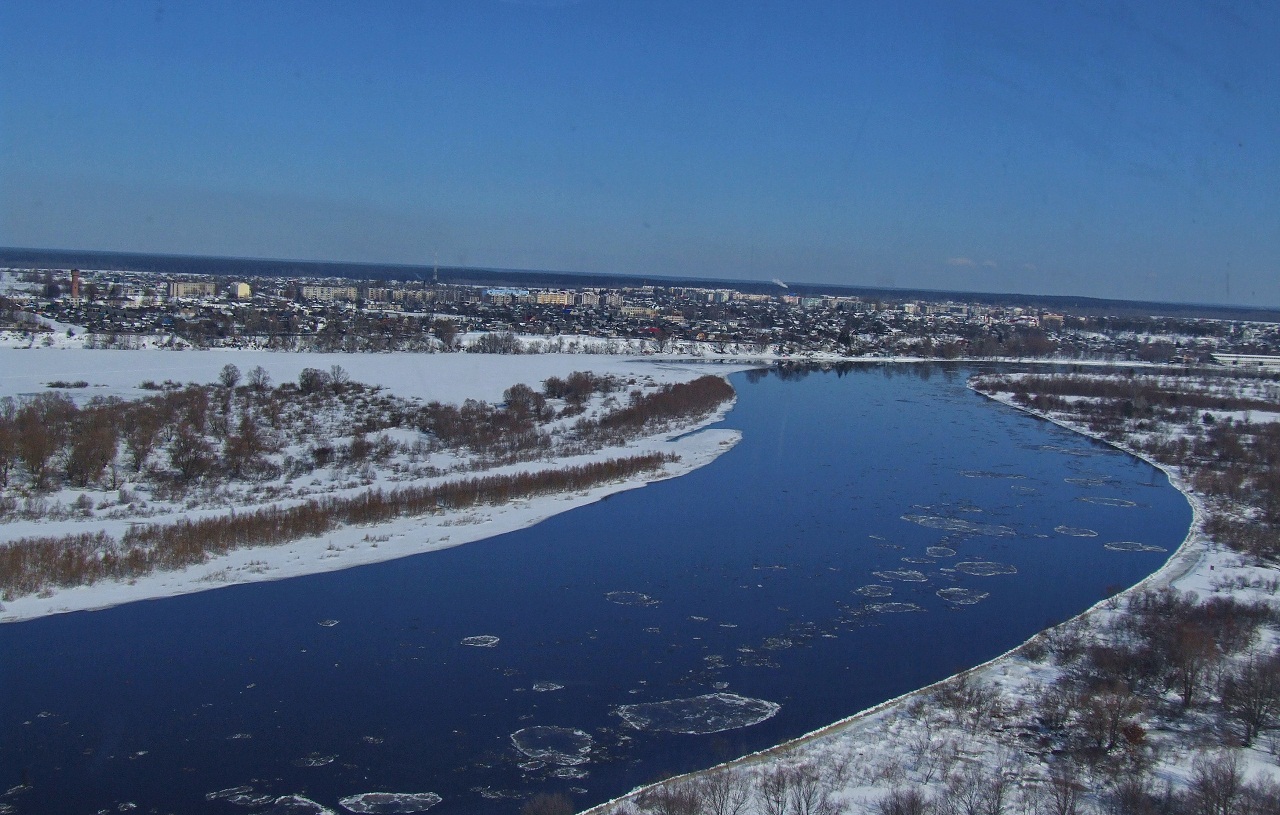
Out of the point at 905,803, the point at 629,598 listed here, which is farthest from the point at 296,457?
the point at 905,803

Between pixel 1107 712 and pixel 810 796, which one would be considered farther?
pixel 1107 712

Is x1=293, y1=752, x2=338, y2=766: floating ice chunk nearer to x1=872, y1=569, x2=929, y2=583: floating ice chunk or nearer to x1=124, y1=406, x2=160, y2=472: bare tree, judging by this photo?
x1=872, y1=569, x2=929, y2=583: floating ice chunk

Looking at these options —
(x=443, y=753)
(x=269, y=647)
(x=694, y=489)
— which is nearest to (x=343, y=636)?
(x=269, y=647)

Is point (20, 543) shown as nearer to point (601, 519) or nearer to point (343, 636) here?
point (343, 636)

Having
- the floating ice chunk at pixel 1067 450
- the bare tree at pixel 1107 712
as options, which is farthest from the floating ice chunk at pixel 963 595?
the floating ice chunk at pixel 1067 450

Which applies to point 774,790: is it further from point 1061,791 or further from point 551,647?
point 551,647
